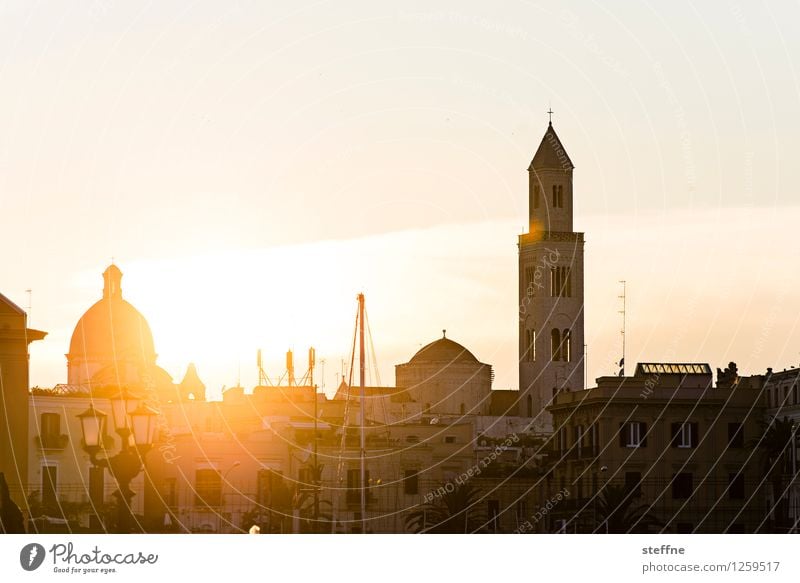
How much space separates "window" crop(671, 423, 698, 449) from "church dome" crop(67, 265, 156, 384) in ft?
116

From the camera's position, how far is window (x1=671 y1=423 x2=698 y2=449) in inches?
2987

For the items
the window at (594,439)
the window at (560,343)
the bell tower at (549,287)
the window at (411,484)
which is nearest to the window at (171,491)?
the window at (411,484)

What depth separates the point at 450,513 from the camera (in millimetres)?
73562

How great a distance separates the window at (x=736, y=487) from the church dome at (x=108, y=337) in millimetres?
37922

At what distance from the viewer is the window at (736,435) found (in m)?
75.8

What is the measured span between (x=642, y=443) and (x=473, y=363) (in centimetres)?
4902

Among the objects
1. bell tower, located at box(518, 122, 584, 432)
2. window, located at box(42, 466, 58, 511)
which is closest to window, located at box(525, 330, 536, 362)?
bell tower, located at box(518, 122, 584, 432)

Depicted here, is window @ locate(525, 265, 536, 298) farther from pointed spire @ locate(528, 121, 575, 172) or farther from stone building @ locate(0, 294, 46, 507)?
stone building @ locate(0, 294, 46, 507)

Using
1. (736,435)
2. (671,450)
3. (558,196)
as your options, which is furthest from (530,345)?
(736,435)

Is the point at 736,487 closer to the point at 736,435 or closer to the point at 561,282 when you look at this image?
the point at 736,435

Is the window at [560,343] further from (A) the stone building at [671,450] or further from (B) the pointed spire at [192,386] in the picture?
(A) the stone building at [671,450]

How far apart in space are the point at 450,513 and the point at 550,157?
166ft
